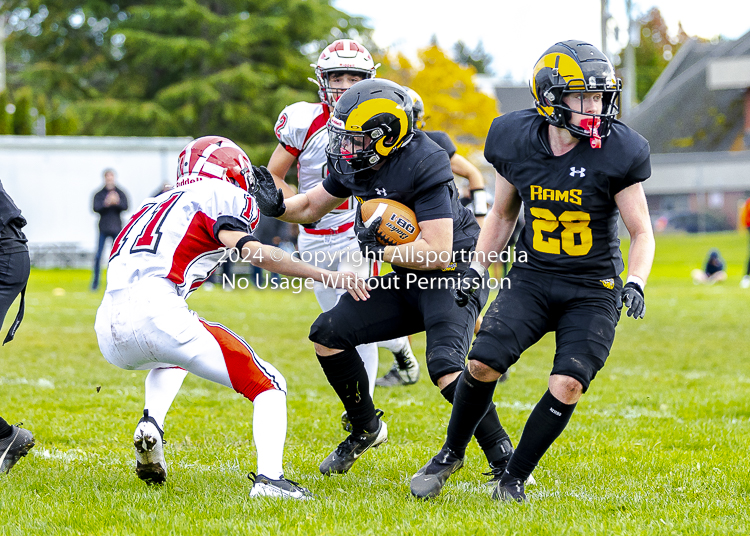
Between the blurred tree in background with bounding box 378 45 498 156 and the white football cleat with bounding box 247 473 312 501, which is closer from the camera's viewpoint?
the white football cleat with bounding box 247 473 312 501

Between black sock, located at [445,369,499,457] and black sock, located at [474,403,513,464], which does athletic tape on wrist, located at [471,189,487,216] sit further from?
black sock, located at [445,369,499,457]

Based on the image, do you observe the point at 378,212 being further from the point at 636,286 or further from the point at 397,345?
the point at 397,345

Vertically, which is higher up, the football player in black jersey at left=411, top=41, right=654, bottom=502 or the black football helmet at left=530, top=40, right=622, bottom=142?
the black football helmet at left=530, top=40, right=622, bottom=142

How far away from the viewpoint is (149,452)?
→ 141 inches

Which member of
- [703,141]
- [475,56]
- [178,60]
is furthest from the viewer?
[475,56]

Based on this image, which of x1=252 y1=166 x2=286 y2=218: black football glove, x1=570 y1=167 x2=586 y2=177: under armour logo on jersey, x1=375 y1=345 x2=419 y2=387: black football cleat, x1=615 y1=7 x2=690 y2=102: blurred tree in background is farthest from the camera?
x1=615 y1=7 x2=690 y2=102: blurred tree in background

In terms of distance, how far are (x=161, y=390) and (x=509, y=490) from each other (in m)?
1.62

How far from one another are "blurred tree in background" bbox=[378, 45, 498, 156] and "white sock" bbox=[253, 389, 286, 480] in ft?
80.5


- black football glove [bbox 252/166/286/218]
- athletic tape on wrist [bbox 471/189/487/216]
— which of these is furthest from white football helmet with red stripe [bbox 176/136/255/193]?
athletic tape on wrist [bbox 471/189/487/216]

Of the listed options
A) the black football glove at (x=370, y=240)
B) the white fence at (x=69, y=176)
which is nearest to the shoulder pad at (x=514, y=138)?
the black football glove at (x=370, y=240)

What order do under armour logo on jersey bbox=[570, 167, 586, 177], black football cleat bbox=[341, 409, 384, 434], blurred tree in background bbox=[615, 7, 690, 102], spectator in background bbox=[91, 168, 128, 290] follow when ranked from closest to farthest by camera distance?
under armour logo on jersey bbox=[570, 167, 586, 177], black football cleat bbox=[341, 409, 384, 434], spectator in background bbox=[91, 168, 128, 290], blurred tree in background bbox=[615, 7, 690, 102]

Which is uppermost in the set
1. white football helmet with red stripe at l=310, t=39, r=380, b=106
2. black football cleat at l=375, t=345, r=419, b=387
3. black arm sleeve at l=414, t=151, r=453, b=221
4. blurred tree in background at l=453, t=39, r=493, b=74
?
white football helmet with red stripe at l=310, t=39, r=380, b=106

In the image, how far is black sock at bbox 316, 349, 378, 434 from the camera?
159 inches

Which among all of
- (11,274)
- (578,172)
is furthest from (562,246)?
(11,274)
